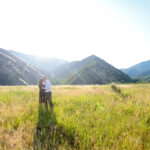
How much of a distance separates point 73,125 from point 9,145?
1428 mm

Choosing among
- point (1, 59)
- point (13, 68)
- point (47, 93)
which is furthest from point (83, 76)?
point (47, 93)

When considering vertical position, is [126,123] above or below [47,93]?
below

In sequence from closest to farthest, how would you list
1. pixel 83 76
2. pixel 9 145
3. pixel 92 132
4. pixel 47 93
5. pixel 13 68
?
pixel 9 145, pixel 92 132, pixel 47 93, pixel 13 68, pixel 83 76

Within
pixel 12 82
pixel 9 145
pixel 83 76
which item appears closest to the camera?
pixel 9 145

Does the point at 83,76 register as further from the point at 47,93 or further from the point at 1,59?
the point at 47,93

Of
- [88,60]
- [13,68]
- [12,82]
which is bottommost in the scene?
[12,82]

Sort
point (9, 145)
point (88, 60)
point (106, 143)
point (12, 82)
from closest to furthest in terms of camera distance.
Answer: point (9, 145)
point (106, 143)
point (12, 82)
point (88, 60)

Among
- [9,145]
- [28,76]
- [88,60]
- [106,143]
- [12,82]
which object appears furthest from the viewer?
[88,60]

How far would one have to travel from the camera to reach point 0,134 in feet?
7.61

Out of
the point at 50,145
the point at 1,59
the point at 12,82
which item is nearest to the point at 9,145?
the point at 50,145

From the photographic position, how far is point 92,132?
2.52 m

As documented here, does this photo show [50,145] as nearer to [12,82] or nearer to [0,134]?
[0,134]

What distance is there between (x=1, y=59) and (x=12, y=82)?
99.1ft

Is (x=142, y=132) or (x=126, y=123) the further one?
(x=126, y=123)
